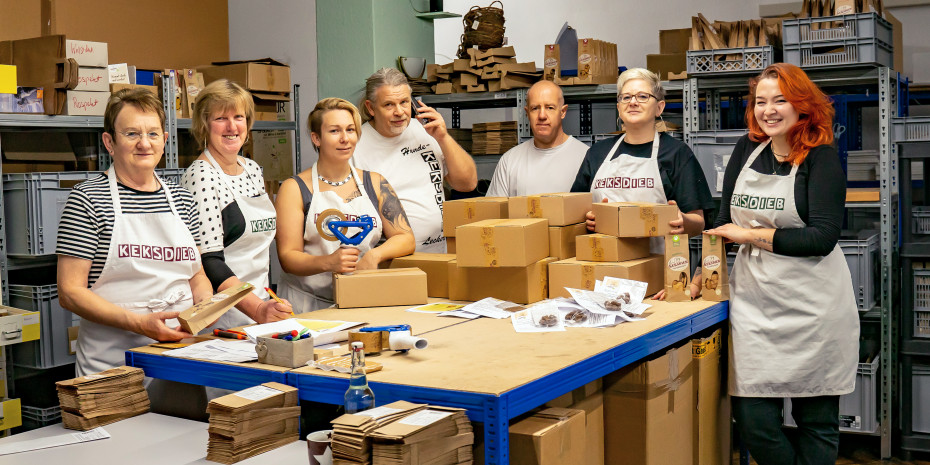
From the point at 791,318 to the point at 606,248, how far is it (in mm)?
756

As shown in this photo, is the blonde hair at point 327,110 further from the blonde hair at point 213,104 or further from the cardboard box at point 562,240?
the cardboard box at point 562,240

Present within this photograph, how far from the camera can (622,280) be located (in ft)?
11.4

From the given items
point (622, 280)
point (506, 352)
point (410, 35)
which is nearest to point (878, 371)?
point (622, 280)

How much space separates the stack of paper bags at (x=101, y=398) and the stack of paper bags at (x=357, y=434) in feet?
3.06

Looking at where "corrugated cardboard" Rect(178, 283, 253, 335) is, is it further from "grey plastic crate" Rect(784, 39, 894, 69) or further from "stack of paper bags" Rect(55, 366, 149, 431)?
"grey plastic crate" Rect(784, 39, 894, 69)

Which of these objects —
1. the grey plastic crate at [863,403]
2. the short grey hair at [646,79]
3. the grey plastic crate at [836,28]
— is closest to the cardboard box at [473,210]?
the short grey hair at [646,79]

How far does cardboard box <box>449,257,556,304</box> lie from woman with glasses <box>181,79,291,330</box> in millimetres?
760

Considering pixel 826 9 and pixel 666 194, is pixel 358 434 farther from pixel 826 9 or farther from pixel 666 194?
pixel 826 9

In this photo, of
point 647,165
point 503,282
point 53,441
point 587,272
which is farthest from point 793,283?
point 53,441

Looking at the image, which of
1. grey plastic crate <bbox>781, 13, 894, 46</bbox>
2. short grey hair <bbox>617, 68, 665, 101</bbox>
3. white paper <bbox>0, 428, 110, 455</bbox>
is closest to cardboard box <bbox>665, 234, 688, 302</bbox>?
short grey hair <bbox>617, 68, 665, 101</bbox>

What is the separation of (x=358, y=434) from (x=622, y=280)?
5.55ft

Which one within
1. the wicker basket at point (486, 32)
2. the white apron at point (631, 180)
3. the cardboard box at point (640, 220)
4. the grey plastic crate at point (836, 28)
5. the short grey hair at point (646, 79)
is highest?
the wicker basket at point (486, 32)

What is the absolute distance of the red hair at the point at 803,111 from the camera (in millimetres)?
3357

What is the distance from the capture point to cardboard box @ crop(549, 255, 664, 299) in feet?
11.7
